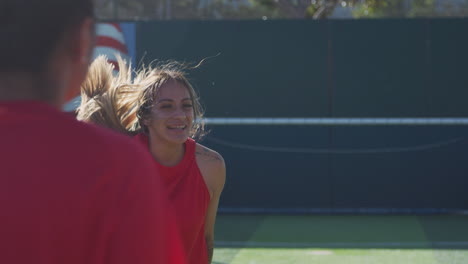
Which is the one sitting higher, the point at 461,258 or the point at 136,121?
the point at 136,121

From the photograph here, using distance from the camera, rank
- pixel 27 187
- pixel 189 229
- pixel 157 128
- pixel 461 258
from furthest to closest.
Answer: pixel 461 258, pixel 157 128, pixel 189 229, pixel 27 187

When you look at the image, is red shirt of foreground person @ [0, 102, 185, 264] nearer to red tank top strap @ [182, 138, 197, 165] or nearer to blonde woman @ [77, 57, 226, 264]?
blonde woman @ [77, 57, 226, 264]

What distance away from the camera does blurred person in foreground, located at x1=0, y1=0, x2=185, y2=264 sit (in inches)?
56.2

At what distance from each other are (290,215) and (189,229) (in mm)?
6541

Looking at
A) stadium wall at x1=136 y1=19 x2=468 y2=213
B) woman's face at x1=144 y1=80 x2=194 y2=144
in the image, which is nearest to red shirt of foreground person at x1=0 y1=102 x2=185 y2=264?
woman's face at x1=144 y1=80 x2=194 y2=144

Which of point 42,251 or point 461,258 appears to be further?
point 461,258

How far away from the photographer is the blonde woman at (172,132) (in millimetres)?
4133

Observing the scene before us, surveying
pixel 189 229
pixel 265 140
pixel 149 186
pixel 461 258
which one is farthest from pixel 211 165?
pixel 265 140

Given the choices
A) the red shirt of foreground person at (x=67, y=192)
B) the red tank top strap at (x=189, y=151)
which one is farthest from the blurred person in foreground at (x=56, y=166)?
the red tank top strap at (x=189, y=151)

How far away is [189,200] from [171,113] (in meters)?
0.61

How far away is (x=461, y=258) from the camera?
7.79 meters

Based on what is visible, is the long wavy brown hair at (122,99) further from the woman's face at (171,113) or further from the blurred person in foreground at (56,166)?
the blurred person in foreground at (56,166)

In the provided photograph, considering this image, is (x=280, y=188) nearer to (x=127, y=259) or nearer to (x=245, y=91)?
(x=245, y=91)

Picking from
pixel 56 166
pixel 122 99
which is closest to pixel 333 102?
pixel 122 99
